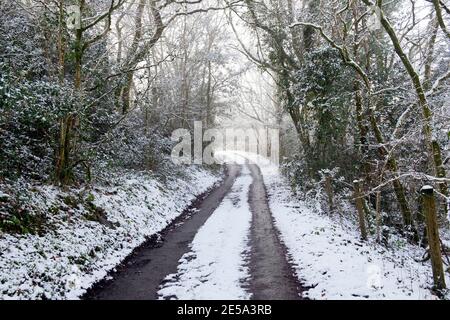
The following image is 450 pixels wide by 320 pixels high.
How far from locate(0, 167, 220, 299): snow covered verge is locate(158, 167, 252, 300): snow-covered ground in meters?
1.57

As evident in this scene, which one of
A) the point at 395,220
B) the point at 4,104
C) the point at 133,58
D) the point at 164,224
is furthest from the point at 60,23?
the point at 395,220

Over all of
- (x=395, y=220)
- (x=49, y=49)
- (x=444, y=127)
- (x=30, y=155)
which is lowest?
(x=395, y=220)

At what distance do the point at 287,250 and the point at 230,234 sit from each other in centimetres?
244

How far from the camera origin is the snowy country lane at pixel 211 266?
6.64 meters

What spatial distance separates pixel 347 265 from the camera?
7438mm

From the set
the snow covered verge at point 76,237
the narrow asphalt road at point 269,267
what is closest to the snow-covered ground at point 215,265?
the narrow asphalt road at point 269,267

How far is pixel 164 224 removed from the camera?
42.0 feet

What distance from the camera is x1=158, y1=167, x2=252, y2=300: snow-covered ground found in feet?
21.7

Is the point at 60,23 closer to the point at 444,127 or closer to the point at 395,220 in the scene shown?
the point at 444,127

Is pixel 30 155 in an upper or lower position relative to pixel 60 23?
lower

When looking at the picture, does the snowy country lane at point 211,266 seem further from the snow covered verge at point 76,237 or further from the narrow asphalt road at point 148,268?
the snow covered verge at point 76,237

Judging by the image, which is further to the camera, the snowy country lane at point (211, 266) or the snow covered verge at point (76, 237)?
the snowy country lane at point (211, 266)

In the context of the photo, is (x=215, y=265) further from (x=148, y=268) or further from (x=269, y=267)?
(x=148, y=268)

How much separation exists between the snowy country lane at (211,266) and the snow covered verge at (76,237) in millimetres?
479
